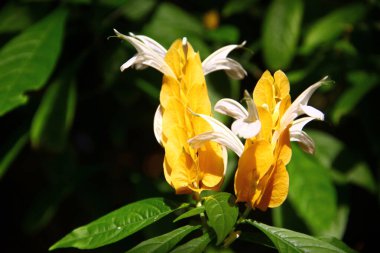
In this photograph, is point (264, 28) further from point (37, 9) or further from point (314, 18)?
point (37, 9)

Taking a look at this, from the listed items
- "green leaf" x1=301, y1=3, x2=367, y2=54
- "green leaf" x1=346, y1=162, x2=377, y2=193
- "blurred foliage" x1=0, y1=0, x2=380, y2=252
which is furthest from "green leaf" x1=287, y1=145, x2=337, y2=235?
"green leaf" x1=301, y1=3, x2=367, y2=54

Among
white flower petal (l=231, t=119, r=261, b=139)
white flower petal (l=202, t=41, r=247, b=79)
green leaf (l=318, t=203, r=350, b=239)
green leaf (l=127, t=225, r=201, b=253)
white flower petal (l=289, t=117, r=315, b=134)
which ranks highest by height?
white flower petal (l=202, t=41, r=247, b=79)

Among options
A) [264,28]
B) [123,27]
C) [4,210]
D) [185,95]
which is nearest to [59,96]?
[123,27]

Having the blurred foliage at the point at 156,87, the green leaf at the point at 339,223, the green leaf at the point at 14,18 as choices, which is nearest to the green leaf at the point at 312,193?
the blurred foliage at the point at 156,87

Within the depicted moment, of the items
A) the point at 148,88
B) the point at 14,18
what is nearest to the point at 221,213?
the point at 148,88

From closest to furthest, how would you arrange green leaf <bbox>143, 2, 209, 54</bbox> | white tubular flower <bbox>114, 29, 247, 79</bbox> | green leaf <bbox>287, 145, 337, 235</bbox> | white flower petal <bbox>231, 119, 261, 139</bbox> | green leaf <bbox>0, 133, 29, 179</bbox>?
1. white flower petal <bbox>231, 119, 261, 139</bbox>
2. white tubular flower <bbox>114, 29, 247, 79</bbox>
3. green leaf <bbox>287, 145, 337, 235</bbox>
4. green leaf <bbox>0, 133, 29, 179</bbox>
5. green leaf <bbox>143, 2, 209, 54</bbox>

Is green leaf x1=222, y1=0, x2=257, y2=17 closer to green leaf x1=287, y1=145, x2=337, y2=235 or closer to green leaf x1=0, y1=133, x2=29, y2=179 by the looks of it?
green leaf x1=287, y1=145, x2=337, y2=235

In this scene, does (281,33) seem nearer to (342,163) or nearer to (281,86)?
(342,163)
